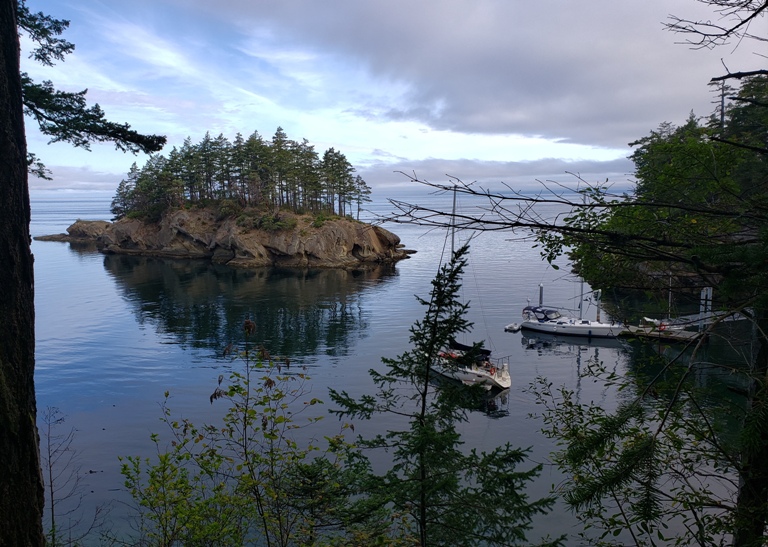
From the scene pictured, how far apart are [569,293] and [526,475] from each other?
55.1m

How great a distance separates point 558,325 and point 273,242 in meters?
41.4

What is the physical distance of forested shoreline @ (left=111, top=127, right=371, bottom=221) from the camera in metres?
Answer: 75.4

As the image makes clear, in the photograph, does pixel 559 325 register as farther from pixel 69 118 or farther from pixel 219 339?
pixel 69 118

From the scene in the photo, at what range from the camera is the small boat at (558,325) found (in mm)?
38875

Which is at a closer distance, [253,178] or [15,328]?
[15,328]

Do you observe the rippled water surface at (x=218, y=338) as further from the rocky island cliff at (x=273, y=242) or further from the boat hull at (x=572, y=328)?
the rocky island cliff at (x=273, y=242)

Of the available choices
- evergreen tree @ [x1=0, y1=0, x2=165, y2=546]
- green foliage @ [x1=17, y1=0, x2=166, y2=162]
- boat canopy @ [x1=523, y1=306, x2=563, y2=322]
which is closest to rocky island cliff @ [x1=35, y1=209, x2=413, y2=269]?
boat canopy @ [x1=523, y1=306, x2=563, y2=322]

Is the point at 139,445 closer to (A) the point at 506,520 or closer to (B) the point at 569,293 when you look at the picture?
(A) the point at 506,520

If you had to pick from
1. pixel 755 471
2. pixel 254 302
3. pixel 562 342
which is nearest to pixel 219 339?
pixel 254 302

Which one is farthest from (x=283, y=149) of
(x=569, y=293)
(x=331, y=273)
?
(x=569, y=293)

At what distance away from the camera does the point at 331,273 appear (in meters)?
64.5

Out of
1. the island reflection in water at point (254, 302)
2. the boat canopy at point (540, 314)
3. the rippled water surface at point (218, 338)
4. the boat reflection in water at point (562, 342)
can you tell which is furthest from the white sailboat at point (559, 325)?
the island reflection in water at point (254, 302)

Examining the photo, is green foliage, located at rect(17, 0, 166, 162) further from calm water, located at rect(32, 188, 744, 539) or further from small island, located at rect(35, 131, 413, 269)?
small island, located at rect(35, 131, 413, 269)

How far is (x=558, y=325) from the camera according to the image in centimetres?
3978
